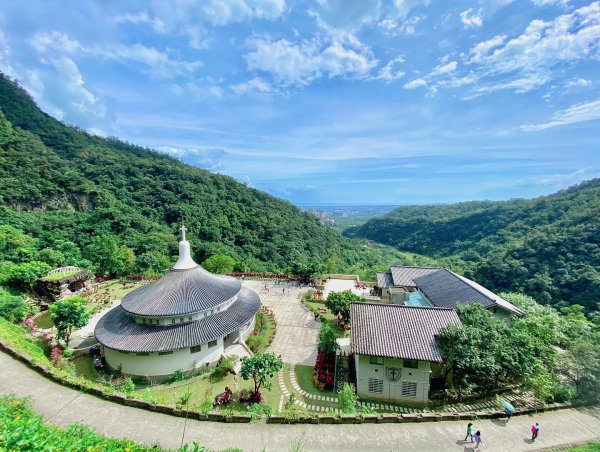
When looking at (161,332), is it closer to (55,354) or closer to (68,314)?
(55,354)

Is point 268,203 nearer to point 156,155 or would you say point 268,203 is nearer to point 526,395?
point 156,155

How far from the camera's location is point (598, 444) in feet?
33.1

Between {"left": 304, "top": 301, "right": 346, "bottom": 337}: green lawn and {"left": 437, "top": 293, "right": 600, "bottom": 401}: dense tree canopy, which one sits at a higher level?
{"left": 437, "top": 293, "right": 600, "bottom": 401}: dense tree canopy

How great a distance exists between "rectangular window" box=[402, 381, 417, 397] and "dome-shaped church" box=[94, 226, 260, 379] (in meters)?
11.2

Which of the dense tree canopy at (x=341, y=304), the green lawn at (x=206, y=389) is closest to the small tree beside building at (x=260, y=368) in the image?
the green lawn at (x=206, y=389)

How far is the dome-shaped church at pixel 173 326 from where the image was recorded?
695 inches

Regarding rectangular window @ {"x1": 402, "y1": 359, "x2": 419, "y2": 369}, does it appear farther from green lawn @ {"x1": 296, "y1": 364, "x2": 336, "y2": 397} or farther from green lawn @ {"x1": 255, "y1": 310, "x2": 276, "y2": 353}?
green lawn @ {"x1": 255, "y1": 310, "x2": 276, "y2": 353}

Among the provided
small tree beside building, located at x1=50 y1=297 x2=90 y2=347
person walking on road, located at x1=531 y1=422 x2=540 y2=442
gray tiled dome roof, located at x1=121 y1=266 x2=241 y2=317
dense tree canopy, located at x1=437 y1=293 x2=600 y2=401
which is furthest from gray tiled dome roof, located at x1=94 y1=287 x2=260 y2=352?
person walking on road, located at x1=531 y1=422 x2=540 y2=442

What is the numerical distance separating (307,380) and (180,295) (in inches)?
414

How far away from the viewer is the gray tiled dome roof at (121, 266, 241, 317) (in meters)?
18.9

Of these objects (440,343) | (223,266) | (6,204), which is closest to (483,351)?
(440,343)

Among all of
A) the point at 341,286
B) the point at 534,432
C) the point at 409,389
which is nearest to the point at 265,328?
the point at 409,389

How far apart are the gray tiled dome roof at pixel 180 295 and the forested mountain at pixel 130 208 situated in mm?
17373

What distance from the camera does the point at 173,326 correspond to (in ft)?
61.7
